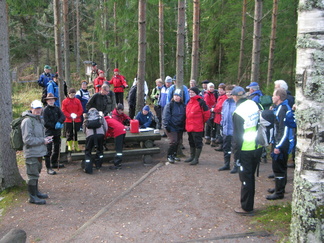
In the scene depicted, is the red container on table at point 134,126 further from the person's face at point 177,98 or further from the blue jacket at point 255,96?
the blue jacket at point 255,96

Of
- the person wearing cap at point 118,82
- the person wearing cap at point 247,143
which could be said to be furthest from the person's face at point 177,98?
the person wearing cap at point 118,82

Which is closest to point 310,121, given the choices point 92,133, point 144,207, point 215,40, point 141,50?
point 144,207

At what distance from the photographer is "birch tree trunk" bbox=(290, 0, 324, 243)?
10.5 ft

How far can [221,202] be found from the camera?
669cm

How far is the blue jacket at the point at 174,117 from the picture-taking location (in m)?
9.22

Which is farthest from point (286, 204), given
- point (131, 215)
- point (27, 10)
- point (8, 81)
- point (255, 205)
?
point (27, 10)

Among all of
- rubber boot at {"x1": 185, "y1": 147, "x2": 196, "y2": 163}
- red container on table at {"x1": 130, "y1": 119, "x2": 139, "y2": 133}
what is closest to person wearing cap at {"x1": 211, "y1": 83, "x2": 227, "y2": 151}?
rubber boot at {"x1": 185, "y1": 147, "x2": 196, "y2": 163}

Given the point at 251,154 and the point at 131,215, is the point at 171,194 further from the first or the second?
the point at 251,154

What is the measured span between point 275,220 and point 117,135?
16.4ft

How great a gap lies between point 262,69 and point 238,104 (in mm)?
14528

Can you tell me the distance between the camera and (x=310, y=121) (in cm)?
326

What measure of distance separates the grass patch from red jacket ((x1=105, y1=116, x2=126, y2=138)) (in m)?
4.61

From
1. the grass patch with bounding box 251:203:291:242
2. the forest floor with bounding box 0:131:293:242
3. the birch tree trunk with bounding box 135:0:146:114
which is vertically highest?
the birch tree trunk with bounding box 135:0:146:114

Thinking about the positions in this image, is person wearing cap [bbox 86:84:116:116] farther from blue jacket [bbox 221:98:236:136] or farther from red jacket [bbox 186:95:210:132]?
blue jacket [bbox 221:98:236:136]
